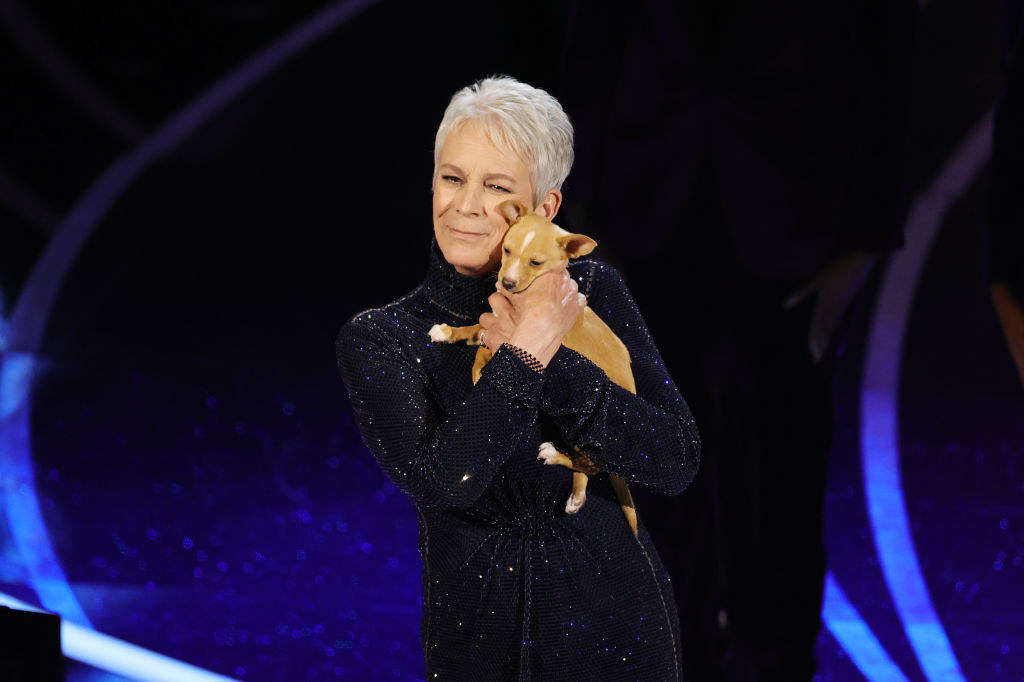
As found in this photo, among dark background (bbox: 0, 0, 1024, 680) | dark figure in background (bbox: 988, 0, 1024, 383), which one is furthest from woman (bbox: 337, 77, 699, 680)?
dark background (bbox: 0, 0, 1024, 680)

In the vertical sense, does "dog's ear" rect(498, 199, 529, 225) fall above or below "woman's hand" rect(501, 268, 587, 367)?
above

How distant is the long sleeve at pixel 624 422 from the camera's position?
113cm

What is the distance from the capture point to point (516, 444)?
114 cm

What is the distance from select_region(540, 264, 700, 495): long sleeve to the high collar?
18 centimetres

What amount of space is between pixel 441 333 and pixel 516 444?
18 centimetres

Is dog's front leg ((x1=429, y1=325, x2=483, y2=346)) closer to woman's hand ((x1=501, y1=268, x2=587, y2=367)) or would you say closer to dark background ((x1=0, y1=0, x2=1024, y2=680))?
woman's hand ((x1=501, y1=268, x2=587, y2=367))

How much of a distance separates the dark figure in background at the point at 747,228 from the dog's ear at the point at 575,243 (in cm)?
143

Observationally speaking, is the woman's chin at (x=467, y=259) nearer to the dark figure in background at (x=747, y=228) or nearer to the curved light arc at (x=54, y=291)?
the dark figure in background at (x=747, y=228)

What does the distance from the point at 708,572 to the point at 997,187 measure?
4.16ft

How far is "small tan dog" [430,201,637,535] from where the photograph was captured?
1.14 meters

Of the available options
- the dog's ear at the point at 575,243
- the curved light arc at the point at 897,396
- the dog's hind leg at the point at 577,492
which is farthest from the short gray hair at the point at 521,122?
the curved light arc at the point at 897,396

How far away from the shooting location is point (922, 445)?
10.9 feet

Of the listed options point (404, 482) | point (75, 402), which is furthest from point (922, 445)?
point (75, 402)

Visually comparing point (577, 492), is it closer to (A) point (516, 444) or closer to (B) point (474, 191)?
(A) point (516, 444)
